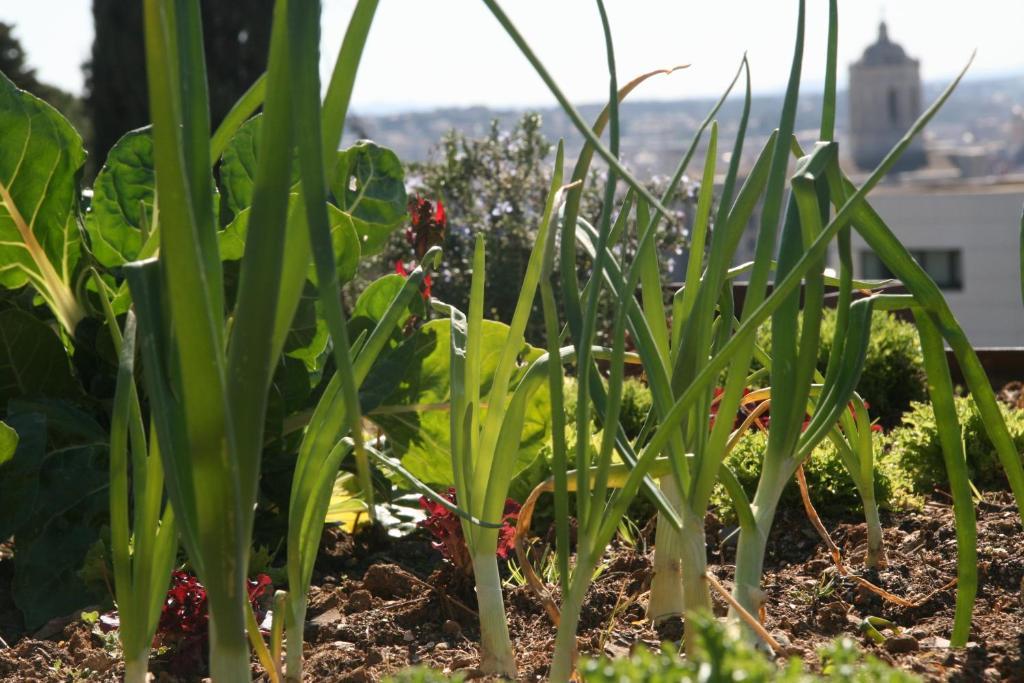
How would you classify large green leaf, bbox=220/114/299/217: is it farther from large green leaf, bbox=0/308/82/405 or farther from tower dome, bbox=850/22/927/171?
tower dome, bbox=850/22/927/171

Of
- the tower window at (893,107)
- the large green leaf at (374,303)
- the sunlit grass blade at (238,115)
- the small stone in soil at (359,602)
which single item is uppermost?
the tower window at (893,107)

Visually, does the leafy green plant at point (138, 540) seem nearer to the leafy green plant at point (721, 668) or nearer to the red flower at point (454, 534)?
the leafy green plant at point (721, 668)

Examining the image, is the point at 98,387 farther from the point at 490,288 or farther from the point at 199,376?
the point at 490,288

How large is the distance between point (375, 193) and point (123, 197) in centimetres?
45

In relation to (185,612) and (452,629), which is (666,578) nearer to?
(452,629)

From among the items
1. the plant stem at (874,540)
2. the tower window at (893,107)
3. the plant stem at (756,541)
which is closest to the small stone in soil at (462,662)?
the plant stem at (756,541)

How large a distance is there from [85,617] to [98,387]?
0.49 metres

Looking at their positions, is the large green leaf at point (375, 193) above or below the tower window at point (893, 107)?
below

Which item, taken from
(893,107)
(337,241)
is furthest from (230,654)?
(893,107)

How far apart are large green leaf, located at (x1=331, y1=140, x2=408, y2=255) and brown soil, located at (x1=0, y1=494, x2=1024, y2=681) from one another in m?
0.65

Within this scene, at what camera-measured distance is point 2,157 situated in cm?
179

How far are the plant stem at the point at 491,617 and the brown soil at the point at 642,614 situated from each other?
0.06 m

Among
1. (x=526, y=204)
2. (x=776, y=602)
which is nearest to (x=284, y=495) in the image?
(x=776, y=602)

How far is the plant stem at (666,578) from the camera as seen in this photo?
1.33 m
